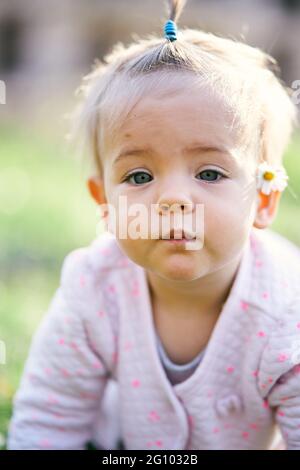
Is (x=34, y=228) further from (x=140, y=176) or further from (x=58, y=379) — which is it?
(x=140, y=176)

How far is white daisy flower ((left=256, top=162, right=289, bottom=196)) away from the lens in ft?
4.77

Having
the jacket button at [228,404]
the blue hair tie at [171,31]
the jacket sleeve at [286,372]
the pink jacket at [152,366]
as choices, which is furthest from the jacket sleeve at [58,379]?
the blue hair tie at [171,31]

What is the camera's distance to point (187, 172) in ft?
4.39

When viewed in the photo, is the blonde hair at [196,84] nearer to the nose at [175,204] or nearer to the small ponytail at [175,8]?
the small ponytail at [175,8]

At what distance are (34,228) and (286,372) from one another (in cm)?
190

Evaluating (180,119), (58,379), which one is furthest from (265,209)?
(58,379)

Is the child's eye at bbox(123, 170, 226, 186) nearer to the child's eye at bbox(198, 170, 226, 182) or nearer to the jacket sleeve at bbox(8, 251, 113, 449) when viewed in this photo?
the child's eye at bbox(198, 170, 226, 182)

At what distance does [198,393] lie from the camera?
1.55 meters

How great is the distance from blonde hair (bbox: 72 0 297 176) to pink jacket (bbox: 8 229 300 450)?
0.24m

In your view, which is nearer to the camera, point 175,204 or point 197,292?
Answer: point 175,204

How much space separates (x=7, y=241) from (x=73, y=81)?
11.7 feet

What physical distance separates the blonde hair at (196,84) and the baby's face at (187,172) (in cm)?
3

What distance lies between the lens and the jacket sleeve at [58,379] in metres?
1.64
